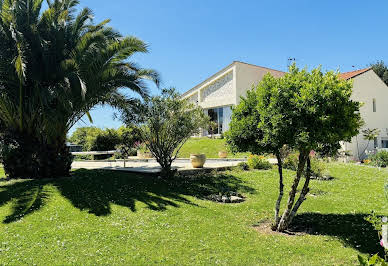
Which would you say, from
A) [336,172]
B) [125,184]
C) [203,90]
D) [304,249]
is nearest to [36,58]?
[125,184]

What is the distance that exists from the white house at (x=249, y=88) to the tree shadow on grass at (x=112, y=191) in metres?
15.4

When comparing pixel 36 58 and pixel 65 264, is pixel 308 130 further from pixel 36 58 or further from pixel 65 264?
pixel 36 58

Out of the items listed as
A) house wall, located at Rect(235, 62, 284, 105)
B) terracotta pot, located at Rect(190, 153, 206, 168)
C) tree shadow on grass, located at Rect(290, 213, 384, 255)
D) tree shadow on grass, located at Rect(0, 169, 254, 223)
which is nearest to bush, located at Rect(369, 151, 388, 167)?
terracotta pot, located at Rect(190, 153, 206, 168)

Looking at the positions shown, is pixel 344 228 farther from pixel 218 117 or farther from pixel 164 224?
pixel 218 117

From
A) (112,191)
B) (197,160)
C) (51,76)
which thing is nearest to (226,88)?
(197,160)

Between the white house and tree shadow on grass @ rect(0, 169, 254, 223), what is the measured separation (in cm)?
1540

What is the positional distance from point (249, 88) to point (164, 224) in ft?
80.8

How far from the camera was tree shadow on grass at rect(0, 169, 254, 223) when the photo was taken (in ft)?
29.1

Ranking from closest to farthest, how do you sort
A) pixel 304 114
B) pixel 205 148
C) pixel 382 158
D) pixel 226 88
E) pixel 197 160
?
1. pixel 304 114
2. pixel 197 160
3. pixel 382 158
4. pixel 205 148
5. pixel 226 88

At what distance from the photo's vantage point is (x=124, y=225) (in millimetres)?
7605

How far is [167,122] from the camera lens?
501 inches

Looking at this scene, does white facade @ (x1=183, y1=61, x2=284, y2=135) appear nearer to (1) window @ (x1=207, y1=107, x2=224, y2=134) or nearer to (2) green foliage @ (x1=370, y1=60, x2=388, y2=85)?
(1) window @ (x1=207, y1=107, x2=224, y2=134)

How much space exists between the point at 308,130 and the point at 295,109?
55cm

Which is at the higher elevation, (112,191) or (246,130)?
(246,130)
